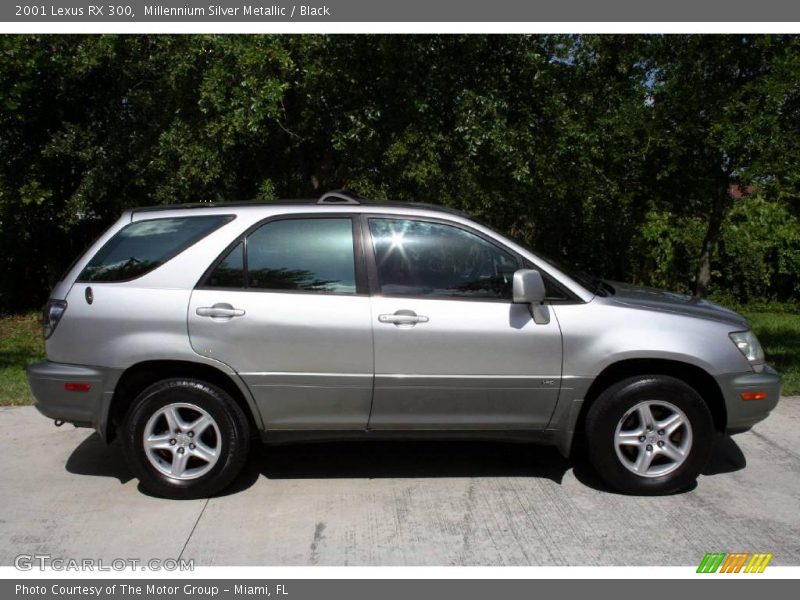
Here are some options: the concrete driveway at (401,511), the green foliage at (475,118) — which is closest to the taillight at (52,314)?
the concrete driveway at (401,511)

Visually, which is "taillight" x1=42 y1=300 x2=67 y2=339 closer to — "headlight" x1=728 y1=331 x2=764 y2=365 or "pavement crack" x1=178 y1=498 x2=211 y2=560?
"pavement crack" x1=178 y1=498 x2=211 y2=560

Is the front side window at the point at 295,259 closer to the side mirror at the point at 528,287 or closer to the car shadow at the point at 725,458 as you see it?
the side mirror at the point at 528,287

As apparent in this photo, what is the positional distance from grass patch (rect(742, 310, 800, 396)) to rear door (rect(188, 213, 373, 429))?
15.4ft

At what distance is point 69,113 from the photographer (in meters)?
11.5

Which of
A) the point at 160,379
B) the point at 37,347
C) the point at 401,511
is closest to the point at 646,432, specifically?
the point at 401,511

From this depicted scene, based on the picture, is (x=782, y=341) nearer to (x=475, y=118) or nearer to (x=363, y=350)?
(x=475, y=118)

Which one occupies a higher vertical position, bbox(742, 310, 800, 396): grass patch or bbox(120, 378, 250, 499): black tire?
bbox(120, 378, 250, 499): black tire

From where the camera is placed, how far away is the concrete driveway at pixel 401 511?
13.9ft

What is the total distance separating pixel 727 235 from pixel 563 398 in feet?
28.9

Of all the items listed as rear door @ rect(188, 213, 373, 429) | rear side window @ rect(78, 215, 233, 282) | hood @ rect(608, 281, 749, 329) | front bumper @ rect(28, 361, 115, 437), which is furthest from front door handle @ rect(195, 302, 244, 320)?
hood @ rect(608, 281, 749, 329)

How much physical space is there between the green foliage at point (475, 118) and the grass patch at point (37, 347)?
1.63 metres

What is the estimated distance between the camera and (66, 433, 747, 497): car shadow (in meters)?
5.39

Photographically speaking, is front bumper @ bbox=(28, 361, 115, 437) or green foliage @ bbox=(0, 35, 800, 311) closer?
front bumper @ bbox=(28, 361, 115, 437)

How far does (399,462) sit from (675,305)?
2115 millimetres
